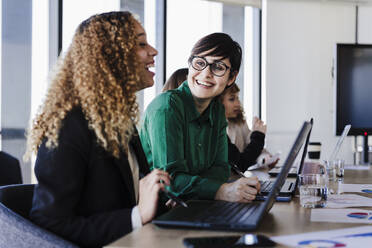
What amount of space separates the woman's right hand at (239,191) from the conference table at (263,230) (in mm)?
101

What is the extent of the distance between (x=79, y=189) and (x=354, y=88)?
13.3ft

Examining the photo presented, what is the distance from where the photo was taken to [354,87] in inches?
183

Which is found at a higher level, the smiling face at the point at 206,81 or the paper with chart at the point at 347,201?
the smiling face at the point at 206,81

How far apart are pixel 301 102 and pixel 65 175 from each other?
4.63m

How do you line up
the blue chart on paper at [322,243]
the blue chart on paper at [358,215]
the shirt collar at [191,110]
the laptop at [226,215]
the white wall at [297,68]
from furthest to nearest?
the white wall at [297,68], the shirt collar at [191,110], the blue chart on paper at [358,215], the laptop at [226,215], the blue chart on paper at [322,243]

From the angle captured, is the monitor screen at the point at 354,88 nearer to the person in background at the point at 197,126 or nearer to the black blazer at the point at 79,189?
the person in background at the point at 197,126

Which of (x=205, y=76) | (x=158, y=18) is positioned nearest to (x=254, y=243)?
(x=205, y=76)

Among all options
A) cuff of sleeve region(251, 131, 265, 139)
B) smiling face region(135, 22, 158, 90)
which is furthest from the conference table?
cuff of sleeve region(251, 131, 265, 139)

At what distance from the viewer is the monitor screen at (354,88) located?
4.56m

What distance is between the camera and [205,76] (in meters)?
1.95

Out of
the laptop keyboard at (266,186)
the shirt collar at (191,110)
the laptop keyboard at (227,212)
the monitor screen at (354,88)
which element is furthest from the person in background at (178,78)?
the monitor screen at (354,88)

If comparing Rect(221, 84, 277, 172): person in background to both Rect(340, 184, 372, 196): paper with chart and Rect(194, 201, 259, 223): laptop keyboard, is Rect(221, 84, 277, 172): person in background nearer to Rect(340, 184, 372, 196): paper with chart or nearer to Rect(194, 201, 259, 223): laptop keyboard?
Rect(340, 184, 372, 196): paper with chart

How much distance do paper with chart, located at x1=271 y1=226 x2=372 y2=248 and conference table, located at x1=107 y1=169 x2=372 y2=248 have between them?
1.5 inches

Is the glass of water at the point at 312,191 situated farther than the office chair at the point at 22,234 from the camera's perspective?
Yes
